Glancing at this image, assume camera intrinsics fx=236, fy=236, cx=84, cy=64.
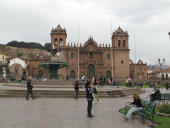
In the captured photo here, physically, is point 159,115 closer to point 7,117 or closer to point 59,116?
point 59,116

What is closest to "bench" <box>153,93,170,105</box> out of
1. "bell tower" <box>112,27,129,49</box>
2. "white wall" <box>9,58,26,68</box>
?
"bell tower" <box>112,27,129,49</box>

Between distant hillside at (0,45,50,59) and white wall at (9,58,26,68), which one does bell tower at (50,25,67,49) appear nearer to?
white wall at (9,58,26,68)

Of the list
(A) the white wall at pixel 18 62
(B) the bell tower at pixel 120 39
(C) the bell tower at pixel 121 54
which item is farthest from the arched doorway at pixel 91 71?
(A) the white wall at pixel 18 62

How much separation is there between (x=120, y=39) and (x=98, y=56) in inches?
289

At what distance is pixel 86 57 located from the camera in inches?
2457

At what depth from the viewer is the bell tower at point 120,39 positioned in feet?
204

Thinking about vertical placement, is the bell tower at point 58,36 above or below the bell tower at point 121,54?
above

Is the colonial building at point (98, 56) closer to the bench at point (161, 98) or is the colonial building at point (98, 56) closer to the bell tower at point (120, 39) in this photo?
the bell tower at point (120, 39)

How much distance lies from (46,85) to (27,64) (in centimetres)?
5116

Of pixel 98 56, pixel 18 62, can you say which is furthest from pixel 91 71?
pixel 18 62

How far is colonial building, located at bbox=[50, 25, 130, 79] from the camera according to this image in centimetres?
6069

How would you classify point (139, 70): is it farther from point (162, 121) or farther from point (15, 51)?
point (15, 51)

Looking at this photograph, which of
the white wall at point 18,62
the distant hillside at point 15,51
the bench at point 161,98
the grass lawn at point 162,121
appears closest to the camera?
the grass lawn at point 162,121

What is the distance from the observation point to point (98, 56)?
62750mm
